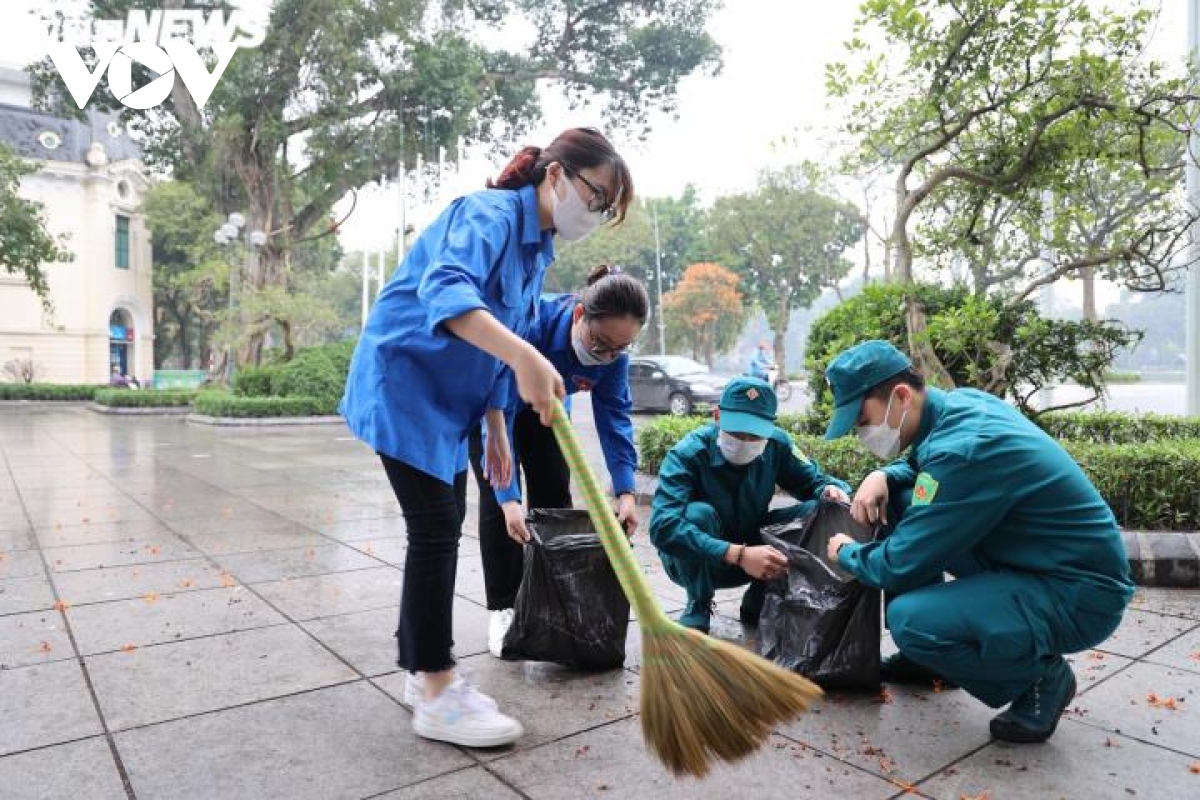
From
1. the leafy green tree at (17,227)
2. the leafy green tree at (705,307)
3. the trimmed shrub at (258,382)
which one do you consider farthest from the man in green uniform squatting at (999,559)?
the leafy green tree at (705,307)

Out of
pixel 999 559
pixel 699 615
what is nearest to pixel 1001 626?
pixel 999 559

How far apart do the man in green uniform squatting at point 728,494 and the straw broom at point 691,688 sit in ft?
2.82

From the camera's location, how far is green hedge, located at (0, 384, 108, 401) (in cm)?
2498

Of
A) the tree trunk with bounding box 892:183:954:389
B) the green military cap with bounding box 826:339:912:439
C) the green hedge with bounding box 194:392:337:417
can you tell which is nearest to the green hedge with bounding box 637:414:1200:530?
the tree trunk with bounding box 892:183:954:389

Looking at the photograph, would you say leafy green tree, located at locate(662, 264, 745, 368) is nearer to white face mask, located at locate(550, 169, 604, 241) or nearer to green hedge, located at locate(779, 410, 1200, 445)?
green hedge, located at locate(779, 410, 1200, 445)

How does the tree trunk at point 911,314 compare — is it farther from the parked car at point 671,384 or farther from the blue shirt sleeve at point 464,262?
the parked car at point 671,384

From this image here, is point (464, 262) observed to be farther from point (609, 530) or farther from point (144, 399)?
point (144, 399)

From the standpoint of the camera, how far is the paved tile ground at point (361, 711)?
2.09 m

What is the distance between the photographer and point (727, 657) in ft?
6.28

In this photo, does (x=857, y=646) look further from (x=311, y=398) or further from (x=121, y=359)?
(x=121, y=359)

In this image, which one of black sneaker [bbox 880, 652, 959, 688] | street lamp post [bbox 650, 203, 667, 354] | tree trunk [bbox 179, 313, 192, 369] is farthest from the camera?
tree trunk [bbox 179, 313, 192, 369]

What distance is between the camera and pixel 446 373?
2.22 meters

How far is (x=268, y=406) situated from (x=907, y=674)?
47.6ft

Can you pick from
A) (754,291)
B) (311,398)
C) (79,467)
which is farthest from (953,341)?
(754,291)
